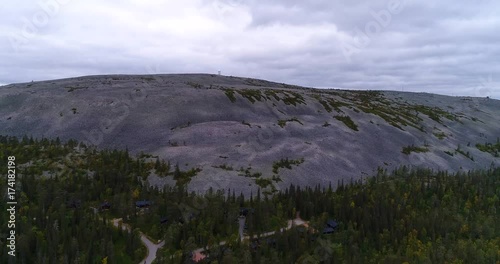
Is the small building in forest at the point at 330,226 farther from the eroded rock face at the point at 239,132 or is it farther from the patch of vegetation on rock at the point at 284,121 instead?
the patch of vegetation on rock at the point at 284,121

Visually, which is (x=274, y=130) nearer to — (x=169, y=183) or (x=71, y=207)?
(x=169, y=183)

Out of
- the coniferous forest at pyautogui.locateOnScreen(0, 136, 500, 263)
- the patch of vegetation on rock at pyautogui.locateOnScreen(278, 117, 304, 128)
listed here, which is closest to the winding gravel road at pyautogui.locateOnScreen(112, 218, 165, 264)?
the coniferous forest at pyautogui.locateOnScreen(0, 136, 500, 263)

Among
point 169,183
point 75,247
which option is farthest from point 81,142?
point 75,247

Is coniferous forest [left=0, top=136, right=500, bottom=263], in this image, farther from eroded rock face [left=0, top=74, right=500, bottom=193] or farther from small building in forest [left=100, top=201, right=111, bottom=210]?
eroded rock face [left=0, top=74, right=500, bottom=193]

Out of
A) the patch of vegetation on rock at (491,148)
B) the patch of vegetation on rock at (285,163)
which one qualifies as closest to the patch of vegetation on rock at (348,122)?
the patch of vegetation on rock at (285,163)

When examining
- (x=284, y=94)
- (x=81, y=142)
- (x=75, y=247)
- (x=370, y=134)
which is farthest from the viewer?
(x=284, y=94)

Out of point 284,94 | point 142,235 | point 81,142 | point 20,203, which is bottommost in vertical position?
point 142,235
